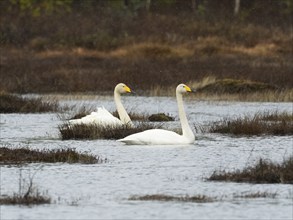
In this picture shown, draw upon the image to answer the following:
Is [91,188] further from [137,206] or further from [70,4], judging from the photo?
[70,4]

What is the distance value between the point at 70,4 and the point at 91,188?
47148mm

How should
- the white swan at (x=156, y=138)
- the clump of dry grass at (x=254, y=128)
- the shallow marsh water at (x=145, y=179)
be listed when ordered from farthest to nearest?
the clump of dry grass at (x=254, y=128) < the white swan at (x=156, y=138) < the shallow marsh water at (x=145, y=179)

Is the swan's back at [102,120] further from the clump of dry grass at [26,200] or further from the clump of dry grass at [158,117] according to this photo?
the clump of dry grass at [26,200]

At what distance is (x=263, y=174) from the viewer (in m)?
14.1

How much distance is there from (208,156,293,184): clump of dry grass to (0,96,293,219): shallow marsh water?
0.21 m

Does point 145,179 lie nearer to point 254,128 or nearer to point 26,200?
point 26,200

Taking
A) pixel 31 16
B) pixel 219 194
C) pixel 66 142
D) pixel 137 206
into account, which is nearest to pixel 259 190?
pixel 219 194

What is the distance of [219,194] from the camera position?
13172 mm

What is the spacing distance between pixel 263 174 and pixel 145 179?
5.46 feet

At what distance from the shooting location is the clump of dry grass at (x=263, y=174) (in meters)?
13.9

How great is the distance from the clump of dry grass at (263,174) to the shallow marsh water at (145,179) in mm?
214

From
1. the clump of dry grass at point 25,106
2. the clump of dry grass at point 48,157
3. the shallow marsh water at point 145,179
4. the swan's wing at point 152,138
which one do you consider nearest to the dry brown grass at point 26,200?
the shallow marsh water at point 145,179

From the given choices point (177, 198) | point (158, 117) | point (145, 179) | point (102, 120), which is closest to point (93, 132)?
point (102, 120)

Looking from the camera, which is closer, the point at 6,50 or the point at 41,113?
the point at 41,113
